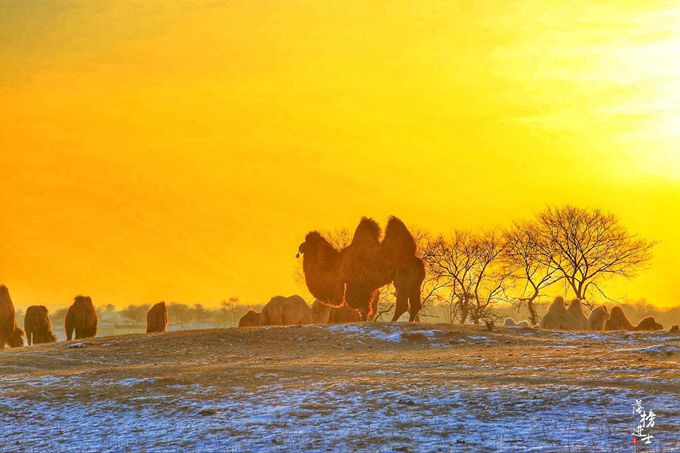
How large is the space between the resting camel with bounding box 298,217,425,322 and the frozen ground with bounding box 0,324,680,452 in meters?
9.81

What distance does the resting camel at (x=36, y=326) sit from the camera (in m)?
44.3

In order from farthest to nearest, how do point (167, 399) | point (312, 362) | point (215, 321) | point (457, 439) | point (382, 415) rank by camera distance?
point (215, 321), point (312, 362), point (167, 399), point (382, 415), point (457, 439)

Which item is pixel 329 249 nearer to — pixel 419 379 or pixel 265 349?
pixel 265 349

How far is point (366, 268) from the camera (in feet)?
125

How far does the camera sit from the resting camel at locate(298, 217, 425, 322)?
37062 millimetres

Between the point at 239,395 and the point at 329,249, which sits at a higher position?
the point at 329,249

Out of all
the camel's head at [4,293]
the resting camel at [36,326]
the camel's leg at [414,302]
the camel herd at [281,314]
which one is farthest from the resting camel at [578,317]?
the camel's head at [4,293]

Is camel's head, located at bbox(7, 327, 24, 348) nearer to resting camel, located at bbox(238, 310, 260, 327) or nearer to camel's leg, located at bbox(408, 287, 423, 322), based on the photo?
resting camel, located at bbox(238, 310, 260, 327)

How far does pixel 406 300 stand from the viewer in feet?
122

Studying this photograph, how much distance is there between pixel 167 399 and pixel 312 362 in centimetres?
590

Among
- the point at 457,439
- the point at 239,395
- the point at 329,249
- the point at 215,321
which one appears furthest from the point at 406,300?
the point at 215,321

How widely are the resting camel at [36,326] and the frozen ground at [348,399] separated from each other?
17.8 meters

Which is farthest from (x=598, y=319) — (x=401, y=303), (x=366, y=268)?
(x=366, y=268)

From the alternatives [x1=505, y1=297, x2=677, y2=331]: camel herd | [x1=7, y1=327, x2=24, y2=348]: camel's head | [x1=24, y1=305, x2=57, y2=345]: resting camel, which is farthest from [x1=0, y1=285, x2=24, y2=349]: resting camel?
[x1=505, y1=297, x2=677, y2=331]: camel herd
